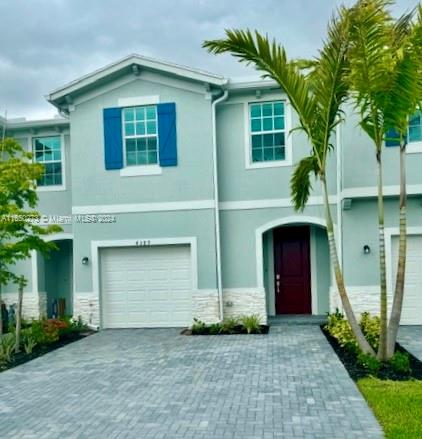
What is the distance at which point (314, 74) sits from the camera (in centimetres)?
806

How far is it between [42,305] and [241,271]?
645 cm

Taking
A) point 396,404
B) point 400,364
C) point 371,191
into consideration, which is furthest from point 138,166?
point 396,404

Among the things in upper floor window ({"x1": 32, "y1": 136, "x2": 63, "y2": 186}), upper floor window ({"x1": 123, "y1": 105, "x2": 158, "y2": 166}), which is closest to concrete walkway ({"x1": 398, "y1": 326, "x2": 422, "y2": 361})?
upper floor window ({"x1": 123, "y1": 105, "x2": 158, "y2": 166})

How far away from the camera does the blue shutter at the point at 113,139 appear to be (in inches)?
492

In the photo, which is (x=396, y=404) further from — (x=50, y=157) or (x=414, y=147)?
(x=50, y=157)

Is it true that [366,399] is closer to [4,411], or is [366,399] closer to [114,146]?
[4,411]

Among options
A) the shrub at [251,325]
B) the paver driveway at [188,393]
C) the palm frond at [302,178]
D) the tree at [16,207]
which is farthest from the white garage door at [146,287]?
the palm frond at [302,178]

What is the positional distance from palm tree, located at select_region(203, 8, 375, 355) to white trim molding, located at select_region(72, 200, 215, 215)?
4.50 m

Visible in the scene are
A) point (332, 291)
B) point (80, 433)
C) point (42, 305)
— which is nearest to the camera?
point (80, 433)

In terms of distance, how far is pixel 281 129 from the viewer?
12320 millimetres

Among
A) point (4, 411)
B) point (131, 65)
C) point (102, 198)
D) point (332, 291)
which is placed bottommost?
point (4, 411)

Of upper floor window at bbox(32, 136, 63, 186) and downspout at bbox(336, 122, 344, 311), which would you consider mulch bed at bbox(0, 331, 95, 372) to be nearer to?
upper floor window at bbox(32, 136, 63, 186)

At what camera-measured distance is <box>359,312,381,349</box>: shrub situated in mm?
9234

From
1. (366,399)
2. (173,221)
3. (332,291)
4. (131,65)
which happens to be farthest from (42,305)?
(366,399)
